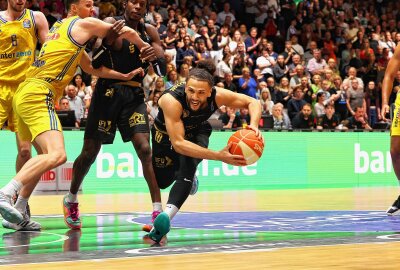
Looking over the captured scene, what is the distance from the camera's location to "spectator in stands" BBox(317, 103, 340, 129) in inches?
834

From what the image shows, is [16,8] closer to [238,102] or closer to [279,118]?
[238,102]

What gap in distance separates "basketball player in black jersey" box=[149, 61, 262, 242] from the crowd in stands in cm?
1010

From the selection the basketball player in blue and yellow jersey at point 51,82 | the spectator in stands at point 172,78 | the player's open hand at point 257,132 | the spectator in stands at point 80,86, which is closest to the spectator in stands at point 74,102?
the spectator in stands at point 80,86

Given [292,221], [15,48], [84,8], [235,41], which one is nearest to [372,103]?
[235,41]

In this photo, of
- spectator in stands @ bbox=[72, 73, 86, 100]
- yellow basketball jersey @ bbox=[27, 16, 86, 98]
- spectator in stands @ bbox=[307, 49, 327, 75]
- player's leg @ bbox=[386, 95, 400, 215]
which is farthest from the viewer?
spectator in stands @ bbox=[307, 49, 327, 75]

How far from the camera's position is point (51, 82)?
8.70m

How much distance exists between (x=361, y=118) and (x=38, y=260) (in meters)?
16.9

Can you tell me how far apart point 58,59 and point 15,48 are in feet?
2.89

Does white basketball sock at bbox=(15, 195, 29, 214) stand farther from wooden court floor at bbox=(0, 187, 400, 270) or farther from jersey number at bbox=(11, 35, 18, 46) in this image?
jersey number at bbox=(11, 35, 18, 46)

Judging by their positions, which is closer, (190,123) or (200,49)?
(190,123)

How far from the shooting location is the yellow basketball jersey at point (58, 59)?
8688 mm

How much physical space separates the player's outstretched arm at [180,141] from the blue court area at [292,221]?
4.80ft

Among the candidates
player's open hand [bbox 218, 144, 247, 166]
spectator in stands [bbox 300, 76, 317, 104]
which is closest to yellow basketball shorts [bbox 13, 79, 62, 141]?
player's open hand [bbox 218, 144, 247, 166]

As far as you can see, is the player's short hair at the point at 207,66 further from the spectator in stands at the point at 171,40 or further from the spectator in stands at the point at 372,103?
the spectator in stands at the point at 372,103
